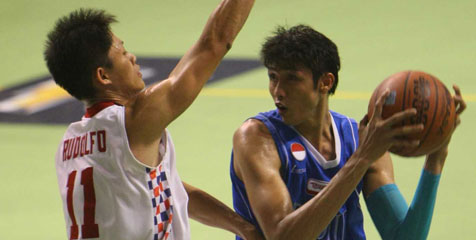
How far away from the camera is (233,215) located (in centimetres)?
472

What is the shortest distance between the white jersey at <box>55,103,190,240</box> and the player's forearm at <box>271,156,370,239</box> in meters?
0.51

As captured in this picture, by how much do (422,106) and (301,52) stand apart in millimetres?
754

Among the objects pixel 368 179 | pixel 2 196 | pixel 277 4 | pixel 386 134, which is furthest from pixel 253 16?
pixel 386 134

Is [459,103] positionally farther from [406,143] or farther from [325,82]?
[325,82]

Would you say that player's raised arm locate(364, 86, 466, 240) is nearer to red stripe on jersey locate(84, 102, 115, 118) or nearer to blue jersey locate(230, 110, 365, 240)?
blue jersey locate(230, 110, 365, 240)

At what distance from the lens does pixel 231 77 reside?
11.0 meters

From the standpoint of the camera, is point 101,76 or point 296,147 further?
point 296,147

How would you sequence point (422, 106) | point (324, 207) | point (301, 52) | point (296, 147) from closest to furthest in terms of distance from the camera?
point (422, 106) → point (324, 207) → point (301, 52) → point (296, 147)

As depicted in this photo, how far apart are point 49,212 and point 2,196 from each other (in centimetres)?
57

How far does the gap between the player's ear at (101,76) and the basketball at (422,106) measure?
1.10 meters

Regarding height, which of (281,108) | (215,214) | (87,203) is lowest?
(215,214)

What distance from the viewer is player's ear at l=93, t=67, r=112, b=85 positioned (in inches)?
164

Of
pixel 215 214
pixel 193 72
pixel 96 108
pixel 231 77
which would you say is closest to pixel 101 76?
pixel 96 108

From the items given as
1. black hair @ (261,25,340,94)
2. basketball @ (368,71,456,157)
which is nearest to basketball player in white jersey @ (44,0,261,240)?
black hair @ (261,25,340,94)
